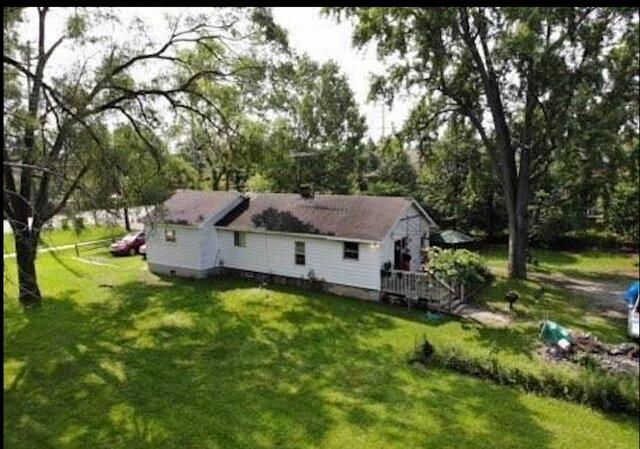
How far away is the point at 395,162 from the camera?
29.5 meters

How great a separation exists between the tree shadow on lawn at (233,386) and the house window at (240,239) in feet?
14.7

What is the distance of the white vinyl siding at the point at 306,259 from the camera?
15961 mm

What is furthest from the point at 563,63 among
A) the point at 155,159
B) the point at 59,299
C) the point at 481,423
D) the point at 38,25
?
the point at 59,299

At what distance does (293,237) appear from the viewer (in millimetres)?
17500

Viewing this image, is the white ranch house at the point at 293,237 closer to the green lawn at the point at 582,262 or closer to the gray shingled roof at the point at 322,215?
the gray shingled roof at the point at 322,215

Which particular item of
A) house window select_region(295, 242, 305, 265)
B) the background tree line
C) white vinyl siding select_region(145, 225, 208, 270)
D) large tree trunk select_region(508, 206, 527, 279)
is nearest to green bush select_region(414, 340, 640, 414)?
the background tree line

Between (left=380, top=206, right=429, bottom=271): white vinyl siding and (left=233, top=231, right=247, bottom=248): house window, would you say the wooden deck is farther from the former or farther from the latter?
(left=233, top=231, right=247, bottom=248): house window

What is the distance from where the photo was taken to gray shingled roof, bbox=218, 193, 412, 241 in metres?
16.3

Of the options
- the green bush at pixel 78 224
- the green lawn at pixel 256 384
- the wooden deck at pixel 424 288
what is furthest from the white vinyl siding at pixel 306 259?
the green bush at pixel 78 224

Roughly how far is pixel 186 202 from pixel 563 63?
1543 centimetres

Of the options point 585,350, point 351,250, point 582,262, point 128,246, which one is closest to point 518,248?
point 582,262

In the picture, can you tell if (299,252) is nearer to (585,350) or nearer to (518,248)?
(518,248)

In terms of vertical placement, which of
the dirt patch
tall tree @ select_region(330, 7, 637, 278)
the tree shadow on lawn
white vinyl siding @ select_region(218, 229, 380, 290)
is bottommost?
the tree shadow on lawn

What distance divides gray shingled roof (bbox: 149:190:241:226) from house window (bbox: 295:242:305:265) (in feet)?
13.6
